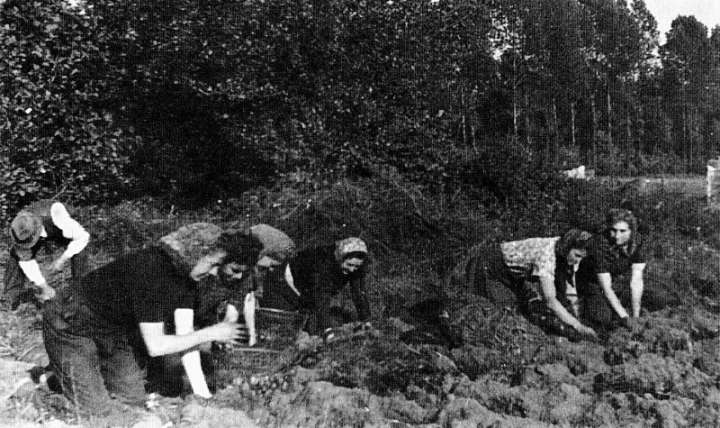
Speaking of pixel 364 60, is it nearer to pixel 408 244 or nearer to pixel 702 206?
pixel 408 244

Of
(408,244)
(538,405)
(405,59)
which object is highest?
(405,59)

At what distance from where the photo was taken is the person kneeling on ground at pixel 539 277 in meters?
5.32

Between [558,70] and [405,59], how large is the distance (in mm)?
10288

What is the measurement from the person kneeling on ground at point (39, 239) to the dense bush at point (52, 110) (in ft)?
9.60

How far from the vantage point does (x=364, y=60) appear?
9258mm

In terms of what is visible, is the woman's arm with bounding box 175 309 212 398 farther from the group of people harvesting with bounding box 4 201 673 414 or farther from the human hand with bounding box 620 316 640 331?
the human hand with bounding box 620 316 640 331

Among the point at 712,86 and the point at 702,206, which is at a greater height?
the point at 712,86

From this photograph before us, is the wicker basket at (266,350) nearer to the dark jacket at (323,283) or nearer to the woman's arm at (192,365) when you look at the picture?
the dark jacket at (323,283)

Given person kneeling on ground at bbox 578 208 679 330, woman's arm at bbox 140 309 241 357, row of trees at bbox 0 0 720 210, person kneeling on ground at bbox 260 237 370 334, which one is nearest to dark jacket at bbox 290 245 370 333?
person kneeling on ground at bbox 260 237 370 334

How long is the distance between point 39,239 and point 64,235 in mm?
175

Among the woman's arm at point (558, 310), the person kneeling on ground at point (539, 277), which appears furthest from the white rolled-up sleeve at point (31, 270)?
the woman's arm at point (558, 310)

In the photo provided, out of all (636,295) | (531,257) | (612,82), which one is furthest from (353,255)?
(612,82)

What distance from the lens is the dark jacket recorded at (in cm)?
574

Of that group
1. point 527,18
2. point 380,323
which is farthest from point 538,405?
point 527,18
